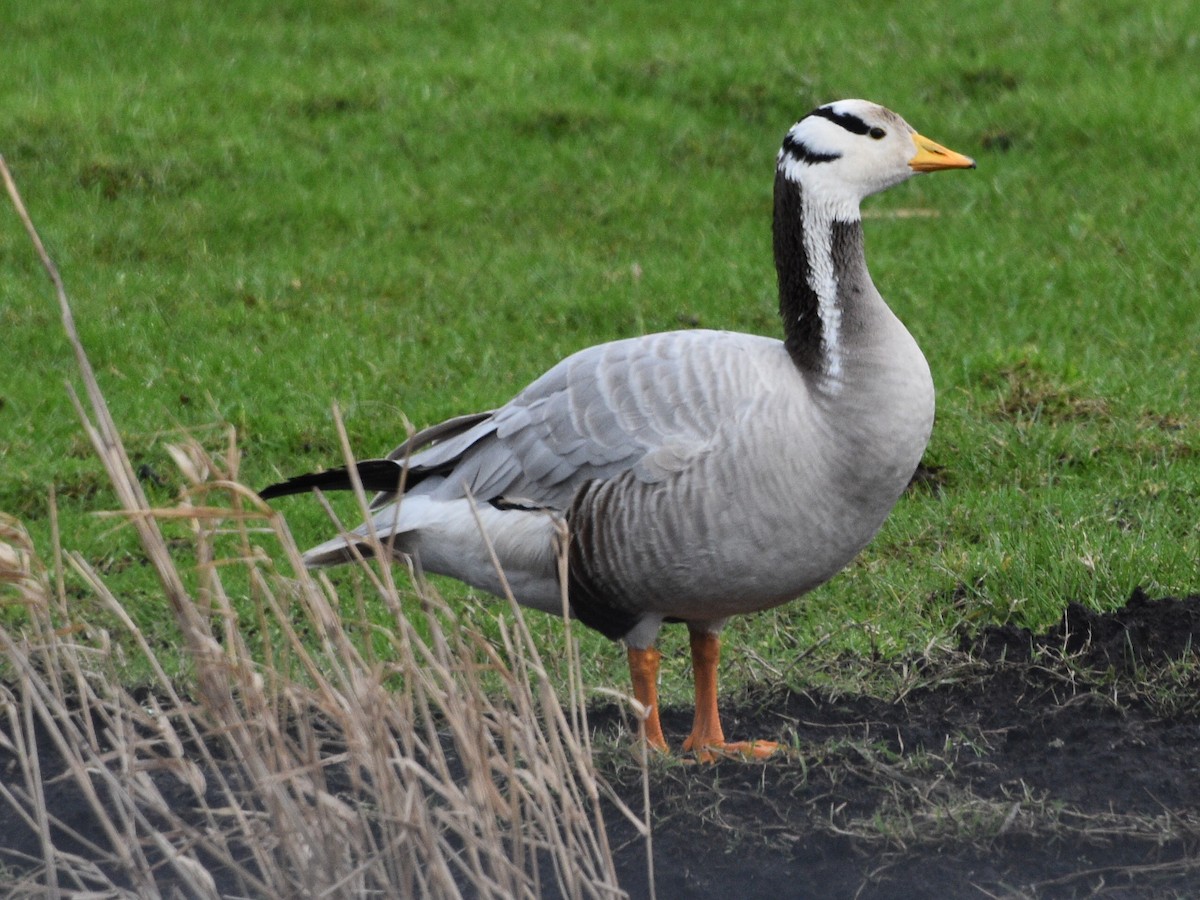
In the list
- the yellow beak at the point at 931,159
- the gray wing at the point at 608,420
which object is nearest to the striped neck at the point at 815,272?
the gray wing at the point at 608,420

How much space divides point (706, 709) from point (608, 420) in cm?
84

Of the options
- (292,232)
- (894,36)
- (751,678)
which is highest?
(894,36)

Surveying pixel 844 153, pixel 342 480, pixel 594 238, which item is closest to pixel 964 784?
pixel 844 153

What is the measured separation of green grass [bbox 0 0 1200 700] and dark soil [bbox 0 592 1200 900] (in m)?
0.33

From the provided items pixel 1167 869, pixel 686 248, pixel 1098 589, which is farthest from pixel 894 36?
pixel 1167 869

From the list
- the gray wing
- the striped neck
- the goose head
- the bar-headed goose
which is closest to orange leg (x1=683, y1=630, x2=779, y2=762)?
the bar-headed goose

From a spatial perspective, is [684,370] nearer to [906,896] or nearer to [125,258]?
[906,896]

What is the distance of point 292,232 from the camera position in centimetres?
918

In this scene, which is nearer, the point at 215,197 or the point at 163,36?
the point at 215,197

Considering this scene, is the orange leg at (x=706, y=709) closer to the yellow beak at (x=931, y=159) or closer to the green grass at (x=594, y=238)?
the green grass at (x=594, y=238)

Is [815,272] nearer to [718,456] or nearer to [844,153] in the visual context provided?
[844,153]

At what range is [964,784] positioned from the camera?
390 cm

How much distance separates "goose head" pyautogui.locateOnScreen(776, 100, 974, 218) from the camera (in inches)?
173

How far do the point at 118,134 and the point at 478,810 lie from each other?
25.8 ft
